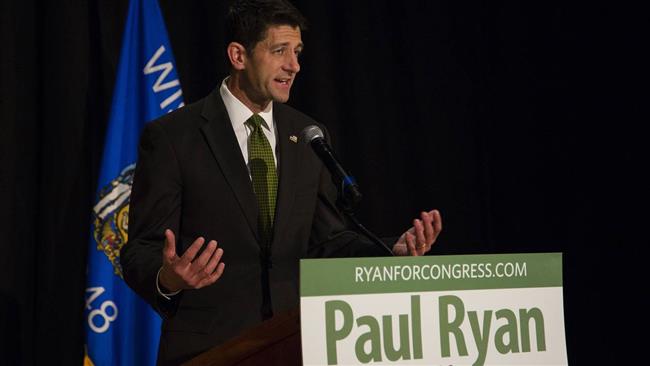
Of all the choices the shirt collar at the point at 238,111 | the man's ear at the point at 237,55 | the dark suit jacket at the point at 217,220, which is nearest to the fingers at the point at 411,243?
the dark suit jacket at the point at 217,220

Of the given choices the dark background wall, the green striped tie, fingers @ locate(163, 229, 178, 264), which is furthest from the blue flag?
fingers @ locate(163, 229, 178, 264)

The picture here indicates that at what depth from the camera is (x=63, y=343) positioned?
10.8 feet

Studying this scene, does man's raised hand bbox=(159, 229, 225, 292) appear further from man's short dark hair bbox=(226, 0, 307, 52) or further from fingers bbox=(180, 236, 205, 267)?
man's short dark hair bbox=(226, 0, 307, 52)

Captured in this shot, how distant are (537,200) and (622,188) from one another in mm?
413

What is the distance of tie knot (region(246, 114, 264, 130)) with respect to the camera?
2.28 metres

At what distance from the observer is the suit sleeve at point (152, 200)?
200 cm

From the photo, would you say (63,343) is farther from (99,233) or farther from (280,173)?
(280,173)

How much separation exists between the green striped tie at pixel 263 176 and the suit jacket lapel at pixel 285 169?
3cm

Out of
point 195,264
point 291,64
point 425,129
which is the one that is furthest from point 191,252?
point 425,129

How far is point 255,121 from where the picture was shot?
229cm

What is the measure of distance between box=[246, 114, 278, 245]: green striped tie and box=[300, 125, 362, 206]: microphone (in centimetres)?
32

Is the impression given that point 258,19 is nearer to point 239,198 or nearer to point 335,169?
point 239,198

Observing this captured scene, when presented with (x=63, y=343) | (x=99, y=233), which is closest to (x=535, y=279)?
(x=99, y=233)

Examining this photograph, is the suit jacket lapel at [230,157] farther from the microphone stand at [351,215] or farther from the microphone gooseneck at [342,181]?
the microphone stand at [351,215]
